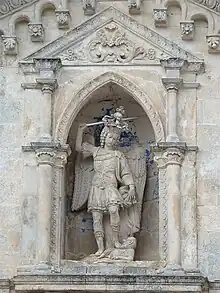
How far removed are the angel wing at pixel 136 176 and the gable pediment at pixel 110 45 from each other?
1017 millimetres

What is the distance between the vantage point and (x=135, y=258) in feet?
46.7

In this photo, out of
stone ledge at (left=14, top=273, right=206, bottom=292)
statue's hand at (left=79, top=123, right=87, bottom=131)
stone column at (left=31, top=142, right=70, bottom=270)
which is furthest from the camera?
statue's hand at (left=79, top=123, right=87, bottom=131)

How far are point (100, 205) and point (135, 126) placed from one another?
1.18m

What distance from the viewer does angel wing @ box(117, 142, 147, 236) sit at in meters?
14.3

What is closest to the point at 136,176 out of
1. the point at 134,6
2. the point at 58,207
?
the point at 58,207

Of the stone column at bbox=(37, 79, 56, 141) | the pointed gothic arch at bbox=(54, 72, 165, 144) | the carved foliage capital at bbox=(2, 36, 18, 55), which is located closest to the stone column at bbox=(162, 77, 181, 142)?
the pointed gothic arch at bbox=(54, 72, 165, 144)

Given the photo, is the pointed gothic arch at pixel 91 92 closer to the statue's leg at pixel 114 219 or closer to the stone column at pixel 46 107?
the stone column at pixel 46 107

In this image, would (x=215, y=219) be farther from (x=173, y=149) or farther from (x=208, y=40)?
(x=208, y=40)

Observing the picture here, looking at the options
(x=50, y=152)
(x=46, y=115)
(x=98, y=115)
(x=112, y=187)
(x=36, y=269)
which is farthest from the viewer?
(x=98, y=115)

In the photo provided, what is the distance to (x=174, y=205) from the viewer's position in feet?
45.7

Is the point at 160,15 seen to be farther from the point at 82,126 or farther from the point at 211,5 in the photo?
the point at 82,126

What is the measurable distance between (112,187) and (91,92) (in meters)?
1.13

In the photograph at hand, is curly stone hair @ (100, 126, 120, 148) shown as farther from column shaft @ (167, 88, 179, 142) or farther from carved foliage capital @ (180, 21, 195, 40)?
carved foliage capital @ (180, 21, 195, 40)

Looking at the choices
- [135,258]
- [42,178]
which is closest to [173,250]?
A: [135,258]
